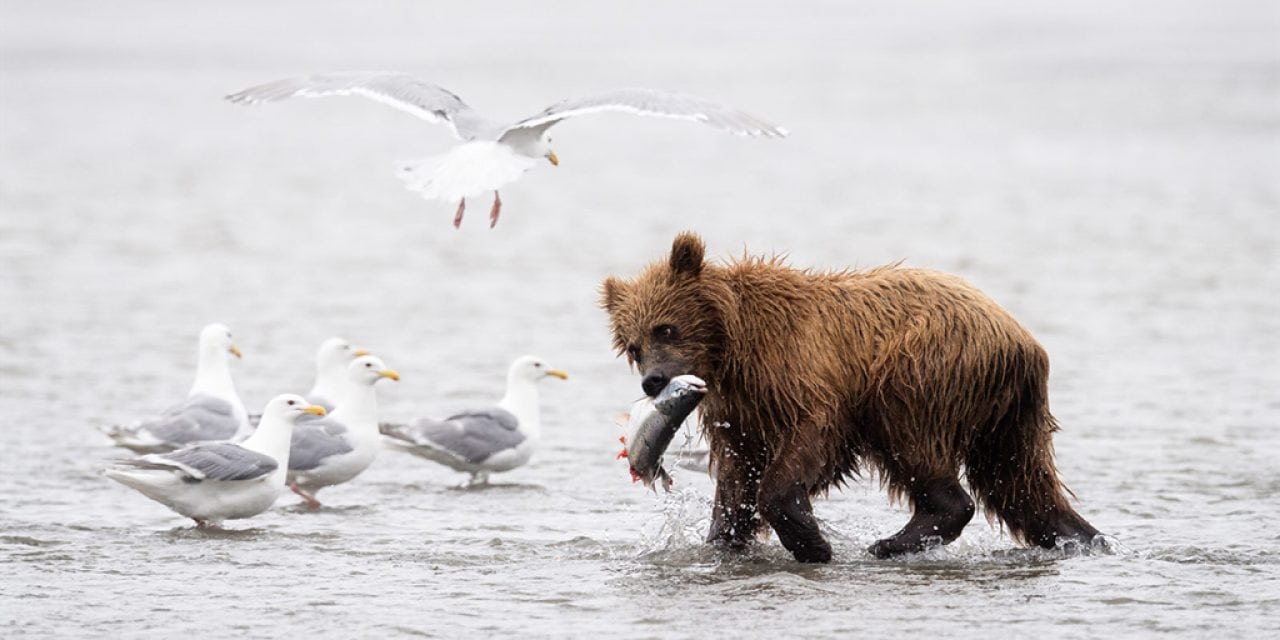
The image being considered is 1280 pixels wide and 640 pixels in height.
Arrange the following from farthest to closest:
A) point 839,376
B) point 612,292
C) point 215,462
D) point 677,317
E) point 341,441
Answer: point 341,441 → point 215,462 → point 612,292 → point 839,376 → point 677,317

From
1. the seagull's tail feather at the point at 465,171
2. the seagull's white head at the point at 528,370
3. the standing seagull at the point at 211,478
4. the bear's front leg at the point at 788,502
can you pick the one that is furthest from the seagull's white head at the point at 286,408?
the bear's front leg at the point at 788,502

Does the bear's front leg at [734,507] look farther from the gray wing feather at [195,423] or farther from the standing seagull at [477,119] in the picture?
the gray wing feather at [195,423]

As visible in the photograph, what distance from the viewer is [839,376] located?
25.6 feet

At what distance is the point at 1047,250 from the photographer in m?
19.8

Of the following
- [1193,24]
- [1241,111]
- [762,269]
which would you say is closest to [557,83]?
[1241,111]

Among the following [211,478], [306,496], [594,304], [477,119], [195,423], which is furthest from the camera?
[594,304]

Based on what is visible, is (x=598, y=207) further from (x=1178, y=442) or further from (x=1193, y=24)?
(x=1193, y=24)

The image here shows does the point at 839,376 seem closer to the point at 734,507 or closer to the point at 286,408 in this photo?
the point at 734,507

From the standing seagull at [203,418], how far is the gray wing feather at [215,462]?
1.13 metres

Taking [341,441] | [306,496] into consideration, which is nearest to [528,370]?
[341,441]

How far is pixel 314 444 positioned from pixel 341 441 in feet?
0.56

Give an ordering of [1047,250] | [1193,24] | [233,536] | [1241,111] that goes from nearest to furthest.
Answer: [233,536] → [1047,250] → [1241,111] → [1193,24]

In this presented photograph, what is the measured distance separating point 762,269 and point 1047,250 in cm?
1242

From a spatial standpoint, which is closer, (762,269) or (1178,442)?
(762,269)
